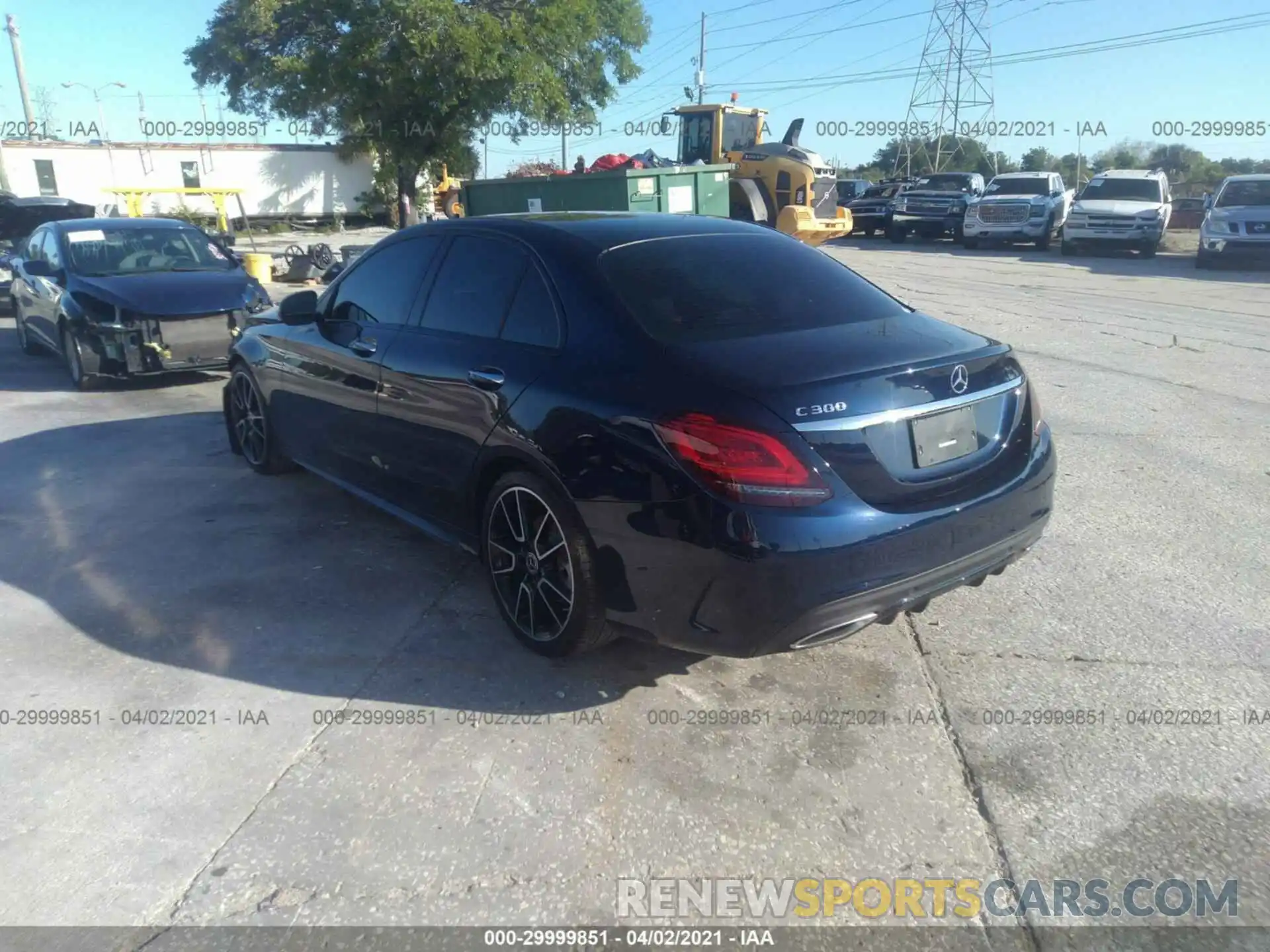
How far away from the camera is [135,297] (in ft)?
27.9

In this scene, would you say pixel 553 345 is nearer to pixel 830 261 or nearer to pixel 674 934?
pixel 830 261

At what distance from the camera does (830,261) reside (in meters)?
4.36

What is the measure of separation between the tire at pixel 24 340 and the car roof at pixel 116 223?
1.51 metres

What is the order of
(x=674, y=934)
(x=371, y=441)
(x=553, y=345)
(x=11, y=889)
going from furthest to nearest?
(x=371, y=441) < (x=553, y=345) < (x=11, y=889) < (x=674, y=934)

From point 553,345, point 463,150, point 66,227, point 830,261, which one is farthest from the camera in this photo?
point 463,150

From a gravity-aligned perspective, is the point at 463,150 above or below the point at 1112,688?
above

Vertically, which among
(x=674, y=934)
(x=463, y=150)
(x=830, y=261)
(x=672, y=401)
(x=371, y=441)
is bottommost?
(x=674, y=934)

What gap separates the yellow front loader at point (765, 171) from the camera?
18609 mm

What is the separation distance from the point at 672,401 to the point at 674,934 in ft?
4.98

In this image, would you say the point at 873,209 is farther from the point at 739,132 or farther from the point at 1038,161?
the point at 1038,161

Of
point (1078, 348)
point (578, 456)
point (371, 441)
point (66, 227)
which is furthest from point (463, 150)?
point (578, 456)

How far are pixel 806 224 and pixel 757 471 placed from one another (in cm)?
1656

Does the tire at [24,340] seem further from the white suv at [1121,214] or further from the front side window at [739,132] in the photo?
the white suv at [1121,214]

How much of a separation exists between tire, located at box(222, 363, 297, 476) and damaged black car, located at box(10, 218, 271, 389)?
5.41ft
